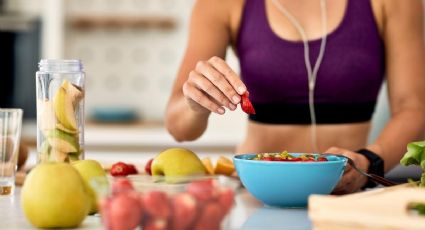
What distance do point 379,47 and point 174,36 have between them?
2066 mm

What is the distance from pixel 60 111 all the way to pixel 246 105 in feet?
1.00

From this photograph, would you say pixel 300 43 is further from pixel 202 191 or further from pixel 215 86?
pixel 202 191

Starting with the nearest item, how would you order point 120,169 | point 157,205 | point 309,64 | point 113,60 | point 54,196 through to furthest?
1. point 157,205
2. point 54,196
3. point 120,169
4. point 309,64
5. point 113,60

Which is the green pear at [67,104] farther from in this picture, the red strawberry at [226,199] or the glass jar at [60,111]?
the red strawberry at [226,199]

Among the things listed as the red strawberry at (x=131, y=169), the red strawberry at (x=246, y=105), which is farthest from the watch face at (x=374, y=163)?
the red strawberry at (x=131, y=169)

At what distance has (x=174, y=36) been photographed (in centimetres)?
393

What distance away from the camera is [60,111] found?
50.8 inches

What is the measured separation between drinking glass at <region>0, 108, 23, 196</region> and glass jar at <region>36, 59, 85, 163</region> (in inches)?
2.3

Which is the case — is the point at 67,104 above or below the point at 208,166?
above

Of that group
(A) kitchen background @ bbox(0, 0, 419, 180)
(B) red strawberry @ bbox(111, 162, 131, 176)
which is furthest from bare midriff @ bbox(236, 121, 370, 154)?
(A) kitchen background @ bbox(0, 0, 419, 180)

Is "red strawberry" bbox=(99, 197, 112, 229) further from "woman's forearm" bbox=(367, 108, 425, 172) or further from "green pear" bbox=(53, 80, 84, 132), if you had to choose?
"woman's forearm" bbox=(367, 108, 425, 172)

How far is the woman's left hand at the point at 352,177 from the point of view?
1.34 metres

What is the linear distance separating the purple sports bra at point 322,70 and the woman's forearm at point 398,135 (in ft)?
0.43

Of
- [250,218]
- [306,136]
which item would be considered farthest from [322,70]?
[250,218]
